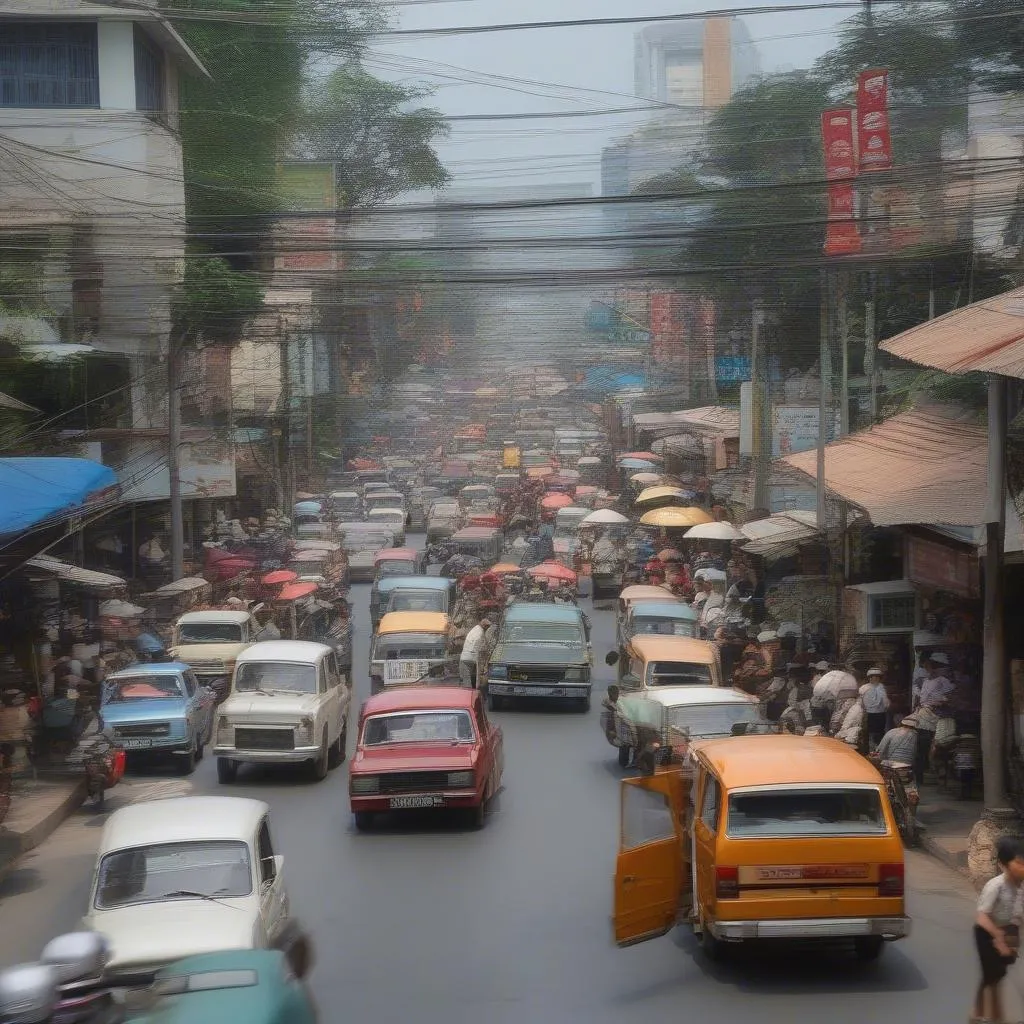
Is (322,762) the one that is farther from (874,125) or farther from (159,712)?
(874,125)

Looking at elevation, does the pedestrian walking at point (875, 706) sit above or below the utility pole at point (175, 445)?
below

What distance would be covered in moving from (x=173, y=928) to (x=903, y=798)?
27.0ft

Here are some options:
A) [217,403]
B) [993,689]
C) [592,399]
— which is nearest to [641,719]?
[993,689]

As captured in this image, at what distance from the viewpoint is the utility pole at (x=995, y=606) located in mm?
15062

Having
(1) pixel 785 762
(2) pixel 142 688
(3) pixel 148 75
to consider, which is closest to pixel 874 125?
(2) pixel 142 688

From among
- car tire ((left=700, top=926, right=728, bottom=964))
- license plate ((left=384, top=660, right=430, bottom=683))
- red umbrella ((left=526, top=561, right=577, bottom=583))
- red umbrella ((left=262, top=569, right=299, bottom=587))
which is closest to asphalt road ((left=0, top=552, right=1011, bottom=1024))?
car tire ((left=700, top=926, right=728, bottom=964))

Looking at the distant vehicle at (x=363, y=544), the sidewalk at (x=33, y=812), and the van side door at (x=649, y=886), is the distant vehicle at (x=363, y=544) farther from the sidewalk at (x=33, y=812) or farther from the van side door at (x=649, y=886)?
the van side door at (x=649, y=886)

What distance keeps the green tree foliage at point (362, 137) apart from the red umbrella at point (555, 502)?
1286 cm

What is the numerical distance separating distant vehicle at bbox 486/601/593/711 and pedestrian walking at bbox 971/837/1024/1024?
1742 centimetres

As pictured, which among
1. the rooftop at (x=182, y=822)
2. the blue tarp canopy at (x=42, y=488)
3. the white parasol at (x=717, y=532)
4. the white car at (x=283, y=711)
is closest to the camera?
the rooftop at (x=182, y=822)

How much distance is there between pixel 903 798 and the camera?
618 inches

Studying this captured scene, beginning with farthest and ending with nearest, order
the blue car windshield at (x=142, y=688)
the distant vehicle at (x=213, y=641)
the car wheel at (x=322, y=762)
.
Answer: the distant vehicle at (x=213, y=641) → the blue car windshield at (x=142, y=688) → the car wheel at (x=322, y=762)

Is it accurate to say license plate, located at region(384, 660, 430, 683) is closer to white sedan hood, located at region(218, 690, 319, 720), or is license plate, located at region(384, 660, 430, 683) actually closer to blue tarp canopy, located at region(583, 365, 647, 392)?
white sedan hood, located at region(218, 690, 319, 720)

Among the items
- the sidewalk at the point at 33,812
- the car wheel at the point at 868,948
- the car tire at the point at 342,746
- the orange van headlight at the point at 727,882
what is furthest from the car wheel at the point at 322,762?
the orange van headlight at the point at 727,882
